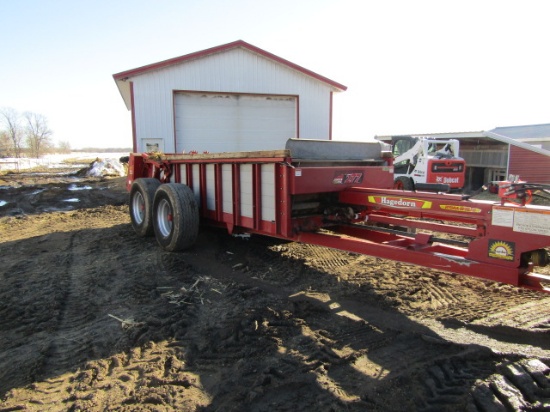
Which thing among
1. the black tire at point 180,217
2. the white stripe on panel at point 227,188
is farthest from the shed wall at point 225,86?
the white stripe on panel at point 227,188

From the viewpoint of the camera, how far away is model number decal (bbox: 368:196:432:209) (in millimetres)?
4440

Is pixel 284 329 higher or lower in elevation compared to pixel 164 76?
lower

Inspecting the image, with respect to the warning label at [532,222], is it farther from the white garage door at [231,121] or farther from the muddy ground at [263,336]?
the white garage door at [231,121]

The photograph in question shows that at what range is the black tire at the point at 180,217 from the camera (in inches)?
255

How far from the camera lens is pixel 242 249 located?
6.99m

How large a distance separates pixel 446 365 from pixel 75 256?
5942mm

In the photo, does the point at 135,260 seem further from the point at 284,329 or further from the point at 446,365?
the point at 446,365

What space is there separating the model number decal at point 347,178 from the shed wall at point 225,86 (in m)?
10.7

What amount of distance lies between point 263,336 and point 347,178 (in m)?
2.56

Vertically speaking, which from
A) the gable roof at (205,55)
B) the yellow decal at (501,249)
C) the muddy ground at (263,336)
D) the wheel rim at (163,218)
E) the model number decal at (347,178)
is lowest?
the muddy ground at (263,336)

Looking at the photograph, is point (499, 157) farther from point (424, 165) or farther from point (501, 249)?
point (501, 249)

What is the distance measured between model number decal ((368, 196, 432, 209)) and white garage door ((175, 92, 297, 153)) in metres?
11.6

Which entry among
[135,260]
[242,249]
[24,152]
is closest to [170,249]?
[135,260]

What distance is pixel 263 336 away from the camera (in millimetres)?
3793
